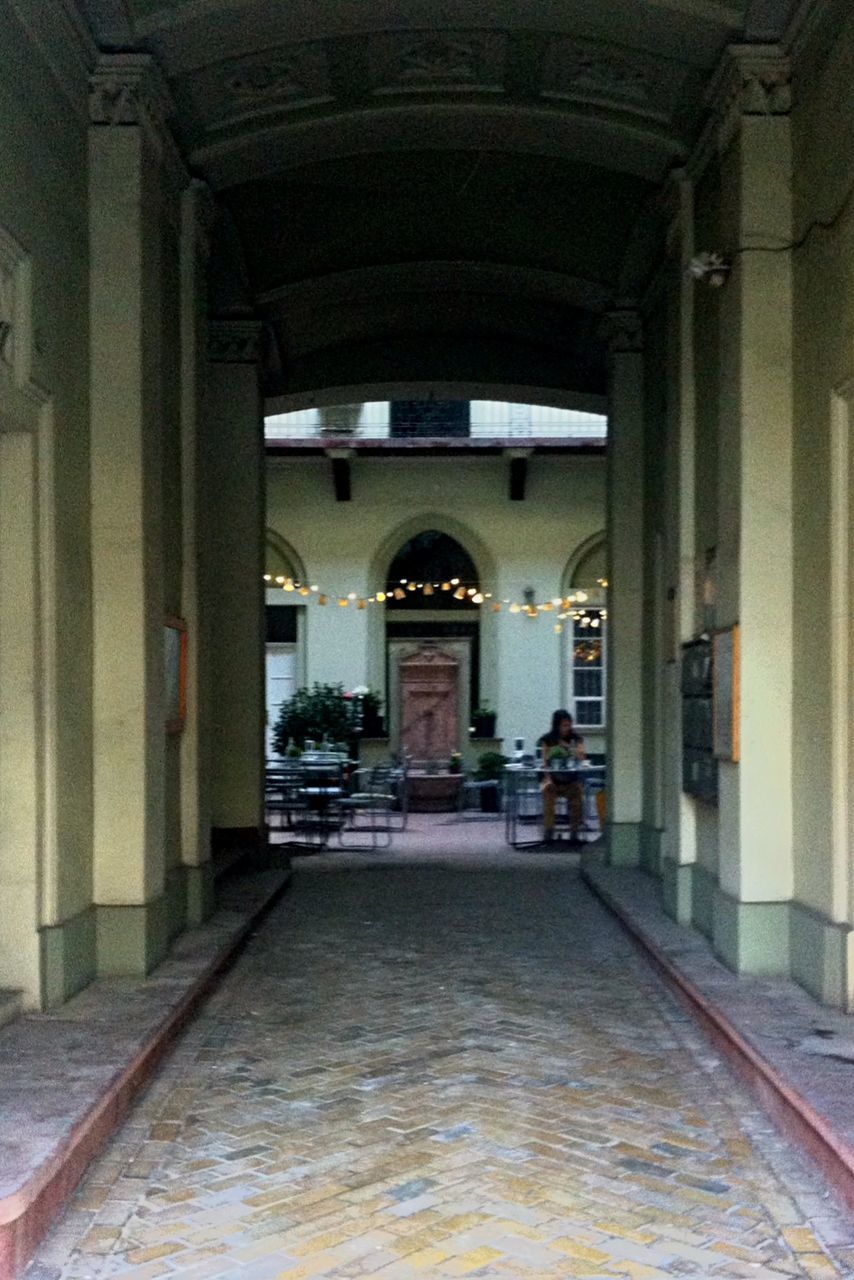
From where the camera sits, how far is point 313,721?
24750 millimetres

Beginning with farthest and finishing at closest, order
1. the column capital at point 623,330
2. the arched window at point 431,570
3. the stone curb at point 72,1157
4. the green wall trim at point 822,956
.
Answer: the arched window at point 431,570 → the column capital at point 623,330 → the green wall trim at point 822,956 → the stone curb at point 72,1157

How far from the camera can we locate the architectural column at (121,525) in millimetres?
8609

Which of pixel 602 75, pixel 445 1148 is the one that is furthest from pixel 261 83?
Answer: pixel 445 1148

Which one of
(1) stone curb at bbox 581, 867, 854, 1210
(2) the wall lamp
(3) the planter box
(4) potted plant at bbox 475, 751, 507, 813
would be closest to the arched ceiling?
(2) the wall lamp

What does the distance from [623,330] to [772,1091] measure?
9458 millimetres

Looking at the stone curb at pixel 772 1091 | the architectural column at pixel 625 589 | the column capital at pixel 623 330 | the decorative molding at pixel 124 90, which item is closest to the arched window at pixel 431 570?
the architectural column at pixel 625 589

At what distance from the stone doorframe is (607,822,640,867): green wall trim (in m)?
12.3

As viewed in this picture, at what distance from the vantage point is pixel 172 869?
991cm

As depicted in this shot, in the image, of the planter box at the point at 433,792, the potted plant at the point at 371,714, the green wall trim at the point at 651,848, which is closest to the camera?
the green wall trim at the point at 651,848

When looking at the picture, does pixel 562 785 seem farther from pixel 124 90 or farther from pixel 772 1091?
pixel 772 1091

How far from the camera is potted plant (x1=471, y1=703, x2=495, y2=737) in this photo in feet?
85.2

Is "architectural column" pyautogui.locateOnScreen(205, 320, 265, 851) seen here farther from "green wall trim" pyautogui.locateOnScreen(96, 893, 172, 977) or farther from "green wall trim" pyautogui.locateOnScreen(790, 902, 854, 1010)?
"green wall trim" pyautogui.locateOnScreen(790, 902, 854, 1010)

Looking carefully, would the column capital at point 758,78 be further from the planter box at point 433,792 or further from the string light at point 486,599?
the string light at point 486,599

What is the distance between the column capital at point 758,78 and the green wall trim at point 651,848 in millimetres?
6158
